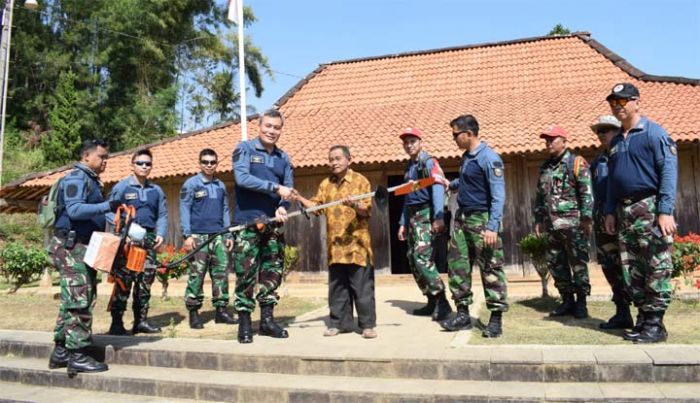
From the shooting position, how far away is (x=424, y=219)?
5.70 m

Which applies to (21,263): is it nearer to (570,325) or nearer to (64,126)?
(570,325)

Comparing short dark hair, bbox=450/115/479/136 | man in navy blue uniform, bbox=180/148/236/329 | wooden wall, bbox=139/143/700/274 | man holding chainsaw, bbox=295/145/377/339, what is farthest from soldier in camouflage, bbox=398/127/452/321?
wooden wall, bbox=139/143/700/274

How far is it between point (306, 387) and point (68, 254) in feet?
7.89

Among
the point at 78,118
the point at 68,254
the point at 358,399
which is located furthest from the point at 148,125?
the point at 358,399

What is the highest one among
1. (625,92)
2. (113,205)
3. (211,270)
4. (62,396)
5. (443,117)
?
(443,117)

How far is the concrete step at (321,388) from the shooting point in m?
3.45

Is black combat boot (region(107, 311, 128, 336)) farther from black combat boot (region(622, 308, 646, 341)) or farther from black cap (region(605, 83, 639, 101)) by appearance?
black cap (region(605, 83, 639, 101))

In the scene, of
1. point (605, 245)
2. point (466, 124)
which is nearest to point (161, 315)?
point (466, 124)

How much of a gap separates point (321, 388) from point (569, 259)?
10.7 ft

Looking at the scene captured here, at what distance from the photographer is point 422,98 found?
13328mm

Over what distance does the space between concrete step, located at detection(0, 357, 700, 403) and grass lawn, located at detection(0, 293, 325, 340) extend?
3.19 ft

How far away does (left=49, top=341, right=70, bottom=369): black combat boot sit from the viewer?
4.71 m

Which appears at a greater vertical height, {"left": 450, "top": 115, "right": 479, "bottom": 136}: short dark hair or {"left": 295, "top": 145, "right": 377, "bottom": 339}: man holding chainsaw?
{"left": 450, "top": 115, "right": 479, "bottom": 136}: short dark hair

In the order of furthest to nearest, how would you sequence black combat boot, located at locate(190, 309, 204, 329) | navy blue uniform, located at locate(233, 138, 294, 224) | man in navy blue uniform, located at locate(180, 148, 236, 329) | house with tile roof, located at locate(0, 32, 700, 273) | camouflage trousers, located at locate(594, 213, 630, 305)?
1. house with tile roof, located at locate(0, 32, 700, 273)
2. man in navy blue uniform, located at locate(180, 148, 236, 329)
3. black combat boot, located at locate(190, 309, 204, 329)
4. camouflage trousers, located at locate(594, 213, 630, 305)
5. navy blue uniform, located at locate(233, 138, 294, 224)
